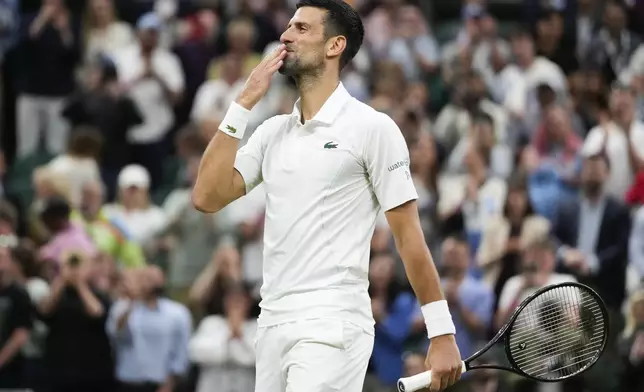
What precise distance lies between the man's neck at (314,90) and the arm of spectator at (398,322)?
17.4 ft

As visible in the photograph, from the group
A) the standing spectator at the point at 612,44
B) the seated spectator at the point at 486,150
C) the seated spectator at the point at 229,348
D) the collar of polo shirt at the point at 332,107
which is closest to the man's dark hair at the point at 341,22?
the collar of polo shirt at the point at 332,107

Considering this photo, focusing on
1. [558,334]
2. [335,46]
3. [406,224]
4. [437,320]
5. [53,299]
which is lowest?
[53,299]

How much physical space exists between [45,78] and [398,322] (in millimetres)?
5109

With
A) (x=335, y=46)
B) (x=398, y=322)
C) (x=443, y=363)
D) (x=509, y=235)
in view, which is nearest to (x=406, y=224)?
(x=443, y=363)

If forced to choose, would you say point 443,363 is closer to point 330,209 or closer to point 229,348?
point 330,209

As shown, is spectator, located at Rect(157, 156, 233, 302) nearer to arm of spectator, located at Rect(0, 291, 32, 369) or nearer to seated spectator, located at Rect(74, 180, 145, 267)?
seated spectator, located at Rect(74, 180, 145, 267)

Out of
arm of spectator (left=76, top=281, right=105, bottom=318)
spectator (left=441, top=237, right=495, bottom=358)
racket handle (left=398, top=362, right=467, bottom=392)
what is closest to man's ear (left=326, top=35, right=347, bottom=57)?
racket handle (left=398, top=362, right=467, bottom=392)

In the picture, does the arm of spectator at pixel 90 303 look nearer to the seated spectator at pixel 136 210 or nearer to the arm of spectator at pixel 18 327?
the arm of spectator at pixel 18 327

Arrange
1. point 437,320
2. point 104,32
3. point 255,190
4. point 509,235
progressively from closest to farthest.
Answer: point 437,320
point 509,235
point 255,190
point 104,32

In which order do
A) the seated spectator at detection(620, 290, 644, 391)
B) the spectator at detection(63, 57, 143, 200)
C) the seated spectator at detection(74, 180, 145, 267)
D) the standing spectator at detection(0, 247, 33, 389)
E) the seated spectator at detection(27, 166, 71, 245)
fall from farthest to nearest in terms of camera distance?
the spectator at detection(63, 57, 143, 200), the seated spectator at detection(27, 166, 71, 245), the seated spectator at detection(74, 180, 145, 267), the standing spectator at detection(0, 247, 33, 389), the seated spectator at detection(620, 290, 644, 391)

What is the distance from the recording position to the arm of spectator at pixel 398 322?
1108cm

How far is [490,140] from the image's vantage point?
13.0 metres

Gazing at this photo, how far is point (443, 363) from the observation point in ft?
18.3

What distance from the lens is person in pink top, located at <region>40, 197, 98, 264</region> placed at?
1166 centimetres
